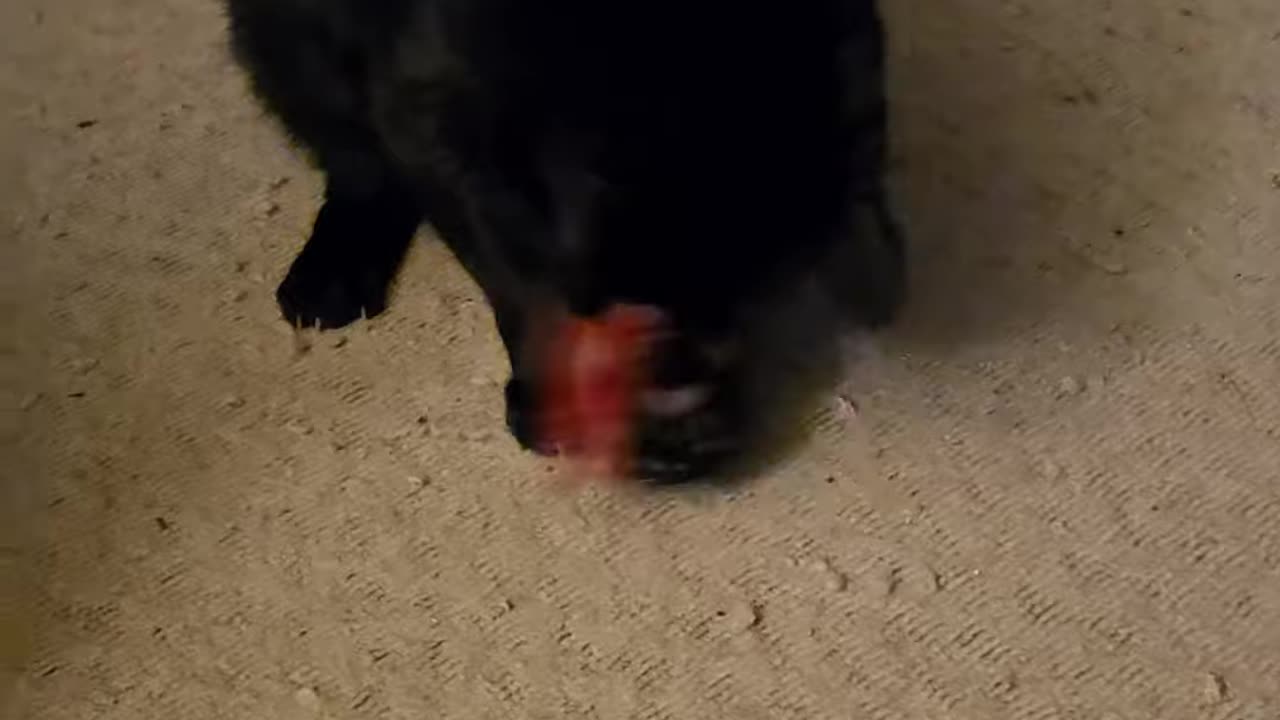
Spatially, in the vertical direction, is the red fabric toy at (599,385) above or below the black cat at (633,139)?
below

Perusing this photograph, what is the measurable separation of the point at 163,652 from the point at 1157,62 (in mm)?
807

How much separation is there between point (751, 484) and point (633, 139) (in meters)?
0.34

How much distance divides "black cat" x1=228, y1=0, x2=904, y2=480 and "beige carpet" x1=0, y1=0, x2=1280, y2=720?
12 cm

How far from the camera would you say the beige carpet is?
1.07m

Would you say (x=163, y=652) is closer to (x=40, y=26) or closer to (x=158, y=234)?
(x=158, y=234)

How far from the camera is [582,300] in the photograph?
0.94 meters

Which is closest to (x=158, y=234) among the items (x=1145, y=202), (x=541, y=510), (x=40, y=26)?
(x=40, y=26)

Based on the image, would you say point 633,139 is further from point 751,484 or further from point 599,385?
point 751,484

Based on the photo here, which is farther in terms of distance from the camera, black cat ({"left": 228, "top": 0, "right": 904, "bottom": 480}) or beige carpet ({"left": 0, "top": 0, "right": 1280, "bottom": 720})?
beige carpet ({"left": 0, "top": 0, "right": 1280, "bottom": 720})

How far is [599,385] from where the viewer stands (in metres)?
1.05

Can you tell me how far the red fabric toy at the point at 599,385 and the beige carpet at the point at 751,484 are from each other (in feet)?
0.11

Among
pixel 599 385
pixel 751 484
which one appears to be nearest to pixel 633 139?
pixel 599 385

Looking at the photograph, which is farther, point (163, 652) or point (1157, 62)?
point (1157, 62)

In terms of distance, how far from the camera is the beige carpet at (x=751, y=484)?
1.07m
